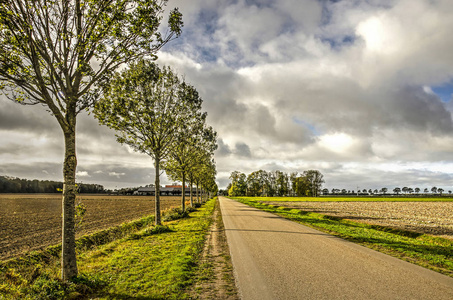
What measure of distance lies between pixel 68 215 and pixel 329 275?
8.21m

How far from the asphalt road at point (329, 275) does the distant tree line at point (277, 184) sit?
5707 inches

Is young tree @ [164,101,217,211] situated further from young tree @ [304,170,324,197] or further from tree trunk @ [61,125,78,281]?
young tree @ [304,170,324,197]

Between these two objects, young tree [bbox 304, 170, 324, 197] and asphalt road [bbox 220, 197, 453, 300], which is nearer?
asphalt road [bbox 220, 197, 453, 300]

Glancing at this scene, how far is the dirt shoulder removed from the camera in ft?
21.5

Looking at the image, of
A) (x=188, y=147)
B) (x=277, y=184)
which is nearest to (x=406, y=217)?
(x=188, y=147)

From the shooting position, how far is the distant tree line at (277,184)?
497 ft

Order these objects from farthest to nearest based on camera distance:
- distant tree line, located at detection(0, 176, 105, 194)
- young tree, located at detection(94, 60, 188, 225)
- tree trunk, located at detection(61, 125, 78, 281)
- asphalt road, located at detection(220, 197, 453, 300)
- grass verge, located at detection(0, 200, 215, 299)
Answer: distant tree line, located at detection(0, 176, 105, 194) → young tree, located at detection(94, 60, 188, 225) → tree trunk, located at detection(61, 125, 78, 281) → grass verge, located at detection(0, 200, 215, 299) → asphalt road, located at detection(220, 197, 453, 300)

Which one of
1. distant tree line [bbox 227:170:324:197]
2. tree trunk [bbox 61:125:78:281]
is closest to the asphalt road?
tree trunk [bbox 61:125:78:281]

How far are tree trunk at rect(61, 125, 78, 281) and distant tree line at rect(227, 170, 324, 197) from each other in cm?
15045

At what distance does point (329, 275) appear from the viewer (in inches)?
310

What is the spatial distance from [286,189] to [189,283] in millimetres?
151963

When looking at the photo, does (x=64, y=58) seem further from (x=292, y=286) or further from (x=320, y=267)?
(x=320, y=267)

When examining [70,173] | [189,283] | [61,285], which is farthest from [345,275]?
[70,173]

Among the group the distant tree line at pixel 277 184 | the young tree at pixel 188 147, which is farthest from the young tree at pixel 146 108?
the distant tree line at pixel 277 184
